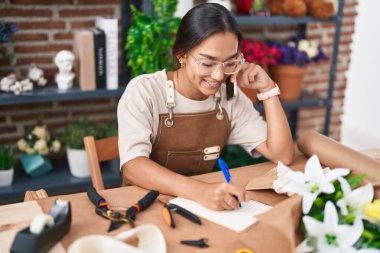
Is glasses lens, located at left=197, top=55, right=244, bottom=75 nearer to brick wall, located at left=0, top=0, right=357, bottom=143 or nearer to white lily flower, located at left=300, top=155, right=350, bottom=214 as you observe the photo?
white lily flower, located at left=300, top=155, right=350, bottom=214

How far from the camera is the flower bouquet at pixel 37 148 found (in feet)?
8.55

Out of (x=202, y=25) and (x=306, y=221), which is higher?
(x=202, y=25)

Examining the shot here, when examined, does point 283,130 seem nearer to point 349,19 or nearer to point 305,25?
point 305,25

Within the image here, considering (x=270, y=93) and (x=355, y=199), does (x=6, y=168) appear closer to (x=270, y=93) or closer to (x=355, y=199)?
(x=270, y=93)

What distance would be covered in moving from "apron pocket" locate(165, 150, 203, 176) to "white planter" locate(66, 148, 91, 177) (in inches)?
37.4

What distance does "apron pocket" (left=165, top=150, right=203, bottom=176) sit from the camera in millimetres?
1759

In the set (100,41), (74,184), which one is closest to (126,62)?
(100,41)

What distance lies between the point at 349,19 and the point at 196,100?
227cm

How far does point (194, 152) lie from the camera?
1777mm

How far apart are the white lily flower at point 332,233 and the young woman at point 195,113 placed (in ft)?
1.44

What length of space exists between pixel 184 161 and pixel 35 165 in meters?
1.14

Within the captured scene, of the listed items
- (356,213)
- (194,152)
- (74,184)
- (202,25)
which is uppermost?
(202,25)

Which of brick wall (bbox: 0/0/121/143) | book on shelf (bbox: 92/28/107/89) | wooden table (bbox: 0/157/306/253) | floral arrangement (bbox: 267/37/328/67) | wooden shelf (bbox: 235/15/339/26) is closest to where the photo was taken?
wooden table (bbox: 0/157/306/253)

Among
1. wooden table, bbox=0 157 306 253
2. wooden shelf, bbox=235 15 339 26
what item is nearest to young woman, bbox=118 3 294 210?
wooden table, bbox=0 157 306 253
